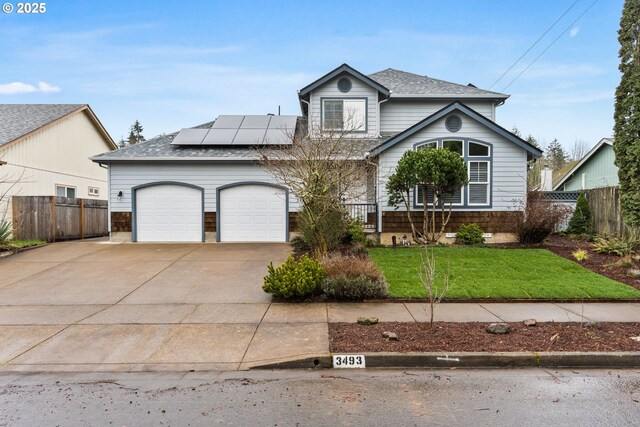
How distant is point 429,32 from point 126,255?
1431 cm

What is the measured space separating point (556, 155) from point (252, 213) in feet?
183

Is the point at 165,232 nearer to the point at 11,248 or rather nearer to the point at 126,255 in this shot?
the point at 126,255

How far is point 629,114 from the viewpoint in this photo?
11734mm

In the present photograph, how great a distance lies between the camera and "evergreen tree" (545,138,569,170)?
52044 millimetres

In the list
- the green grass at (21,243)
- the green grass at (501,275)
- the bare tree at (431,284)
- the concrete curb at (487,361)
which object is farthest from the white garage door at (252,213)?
the concrete curb at (487,361)

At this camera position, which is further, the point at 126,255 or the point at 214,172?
the point at 214,172

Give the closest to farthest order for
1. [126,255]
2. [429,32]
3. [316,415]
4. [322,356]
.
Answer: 1. [316,415]
2. [322,356]
3. [126,255]
4. [429,32]

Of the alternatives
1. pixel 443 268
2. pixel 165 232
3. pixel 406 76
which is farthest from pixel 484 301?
pixel 406 76

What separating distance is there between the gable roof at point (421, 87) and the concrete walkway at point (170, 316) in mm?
11194

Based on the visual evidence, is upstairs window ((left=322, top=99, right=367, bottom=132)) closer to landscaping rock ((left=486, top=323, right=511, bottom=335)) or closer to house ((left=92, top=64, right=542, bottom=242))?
house ((left=92, top=64, right=542, bottom=242))

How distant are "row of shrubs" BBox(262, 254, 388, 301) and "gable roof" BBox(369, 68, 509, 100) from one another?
38.0ft

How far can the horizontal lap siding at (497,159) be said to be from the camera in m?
14.0

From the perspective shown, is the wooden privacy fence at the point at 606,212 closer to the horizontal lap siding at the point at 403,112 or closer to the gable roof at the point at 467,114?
the gable roof at the point at 467,114

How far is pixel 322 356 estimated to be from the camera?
16.3ft
